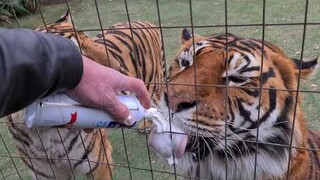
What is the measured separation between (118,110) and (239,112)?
0.61m

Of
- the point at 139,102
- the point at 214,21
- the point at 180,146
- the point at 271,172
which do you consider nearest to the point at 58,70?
the point at 139,102

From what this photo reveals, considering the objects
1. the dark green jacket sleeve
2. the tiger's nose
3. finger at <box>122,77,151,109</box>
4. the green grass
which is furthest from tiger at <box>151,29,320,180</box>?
the green grass

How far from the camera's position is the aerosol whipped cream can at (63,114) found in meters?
1.43

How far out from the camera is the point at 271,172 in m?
1.88

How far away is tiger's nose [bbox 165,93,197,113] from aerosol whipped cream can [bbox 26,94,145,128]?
1.03 ft

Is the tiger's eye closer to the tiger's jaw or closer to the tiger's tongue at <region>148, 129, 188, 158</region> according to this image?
the tiger's jaw

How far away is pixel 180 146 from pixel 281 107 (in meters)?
0.40

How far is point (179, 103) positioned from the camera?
175cm

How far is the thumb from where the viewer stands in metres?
1.40

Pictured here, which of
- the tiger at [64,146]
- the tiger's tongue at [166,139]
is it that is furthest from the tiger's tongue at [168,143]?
the tiger at [64,146]

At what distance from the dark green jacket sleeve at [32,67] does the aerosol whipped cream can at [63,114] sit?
9 centimetres

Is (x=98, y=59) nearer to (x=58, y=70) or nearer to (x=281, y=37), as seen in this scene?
(x=58, y=70)

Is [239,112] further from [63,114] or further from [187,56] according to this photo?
[63,114]

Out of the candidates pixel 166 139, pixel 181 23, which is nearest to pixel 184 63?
pixel 166 139
